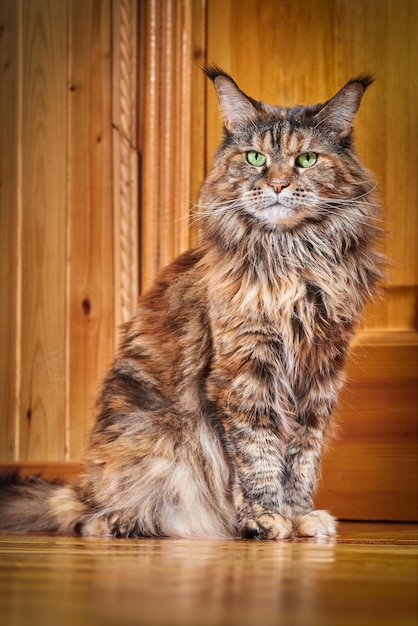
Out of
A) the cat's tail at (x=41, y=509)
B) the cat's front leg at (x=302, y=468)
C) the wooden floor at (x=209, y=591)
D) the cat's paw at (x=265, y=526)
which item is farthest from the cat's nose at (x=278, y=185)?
the wooden floor at (x=209, y=591)

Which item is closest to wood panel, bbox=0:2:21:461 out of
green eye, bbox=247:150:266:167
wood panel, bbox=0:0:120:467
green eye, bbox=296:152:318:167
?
wood panel, bbox=0:0:120:467

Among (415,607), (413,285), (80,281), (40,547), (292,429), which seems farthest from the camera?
(80,281)

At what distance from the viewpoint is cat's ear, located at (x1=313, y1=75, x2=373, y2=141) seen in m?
1.91

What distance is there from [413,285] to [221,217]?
75 centimetres

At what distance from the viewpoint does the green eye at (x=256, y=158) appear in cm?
192

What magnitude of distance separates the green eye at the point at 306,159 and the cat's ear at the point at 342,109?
0.09 metres

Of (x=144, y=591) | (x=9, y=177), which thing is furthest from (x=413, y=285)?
(x=144, y=591)

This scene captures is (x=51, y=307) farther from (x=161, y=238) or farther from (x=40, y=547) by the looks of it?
(x=40, y=547)

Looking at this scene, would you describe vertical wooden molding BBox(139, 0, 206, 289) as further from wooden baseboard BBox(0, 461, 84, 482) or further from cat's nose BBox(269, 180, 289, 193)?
cat's nose BBox(269, 180, 289, 193)

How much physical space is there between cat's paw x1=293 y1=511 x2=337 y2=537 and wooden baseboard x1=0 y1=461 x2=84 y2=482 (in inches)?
36.7

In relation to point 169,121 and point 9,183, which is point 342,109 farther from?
point 9,183

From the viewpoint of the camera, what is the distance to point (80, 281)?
2641 millimetres

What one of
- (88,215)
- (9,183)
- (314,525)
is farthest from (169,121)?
(314,525)

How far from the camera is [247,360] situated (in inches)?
71.4
